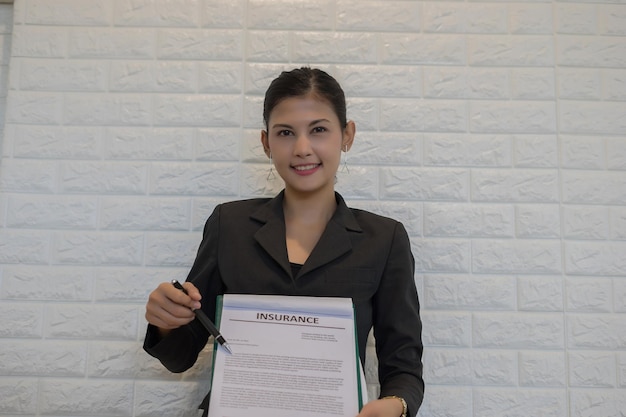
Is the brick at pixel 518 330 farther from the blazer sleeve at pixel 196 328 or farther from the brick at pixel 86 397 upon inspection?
the brick at pixel 86 397

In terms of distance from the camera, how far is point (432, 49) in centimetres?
123

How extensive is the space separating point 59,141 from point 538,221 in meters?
1.17


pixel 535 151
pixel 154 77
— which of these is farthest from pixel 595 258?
pixel 154 77

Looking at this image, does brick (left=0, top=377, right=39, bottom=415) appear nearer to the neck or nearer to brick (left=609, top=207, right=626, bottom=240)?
the neck

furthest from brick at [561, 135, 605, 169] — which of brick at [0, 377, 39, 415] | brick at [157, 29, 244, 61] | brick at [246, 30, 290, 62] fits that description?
brick at [0, 377, 39, 415]

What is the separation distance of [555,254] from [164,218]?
0.93 m

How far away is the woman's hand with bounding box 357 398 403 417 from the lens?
742 mm

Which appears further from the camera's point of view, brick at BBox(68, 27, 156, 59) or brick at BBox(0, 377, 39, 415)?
brick at BBox(68, 27, 156, 59)

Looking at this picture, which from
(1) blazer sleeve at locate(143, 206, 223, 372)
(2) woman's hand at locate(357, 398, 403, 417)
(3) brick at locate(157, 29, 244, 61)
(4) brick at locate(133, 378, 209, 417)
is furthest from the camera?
(3) brick at locate(157, 29, 244, 61)

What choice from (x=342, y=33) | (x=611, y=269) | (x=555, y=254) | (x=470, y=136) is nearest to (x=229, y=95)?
(x=342, y=33)

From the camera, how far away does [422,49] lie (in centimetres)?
123

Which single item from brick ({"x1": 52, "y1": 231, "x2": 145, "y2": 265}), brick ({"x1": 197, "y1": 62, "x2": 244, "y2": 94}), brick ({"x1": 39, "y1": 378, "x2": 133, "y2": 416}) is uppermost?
brick ({"x1": 197, "y1": 62, "x2": 244, "y2": 94})

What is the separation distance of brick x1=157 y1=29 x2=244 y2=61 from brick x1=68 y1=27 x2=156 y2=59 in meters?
0.03

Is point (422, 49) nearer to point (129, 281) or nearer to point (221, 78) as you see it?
point (221, 78)
